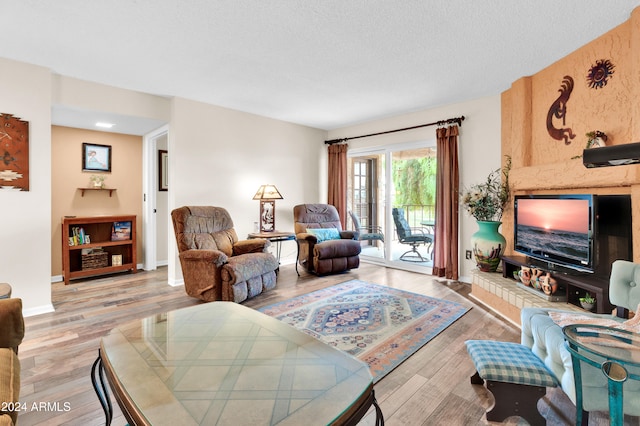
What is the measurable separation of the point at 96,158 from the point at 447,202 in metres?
5.35

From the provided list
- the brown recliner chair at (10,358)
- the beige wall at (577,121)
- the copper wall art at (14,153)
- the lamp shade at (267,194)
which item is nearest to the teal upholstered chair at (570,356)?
the beige wall at (577,121)

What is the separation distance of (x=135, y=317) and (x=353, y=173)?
4.36 meters

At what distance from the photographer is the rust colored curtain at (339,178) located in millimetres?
5727

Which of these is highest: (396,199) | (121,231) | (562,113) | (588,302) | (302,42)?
(302,42)

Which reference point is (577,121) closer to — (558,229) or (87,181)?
(558,229)

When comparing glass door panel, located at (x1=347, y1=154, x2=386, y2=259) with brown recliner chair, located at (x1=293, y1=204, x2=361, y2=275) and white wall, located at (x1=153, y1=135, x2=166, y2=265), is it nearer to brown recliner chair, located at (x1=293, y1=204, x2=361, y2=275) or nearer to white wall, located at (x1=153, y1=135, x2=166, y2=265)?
brown recliner chair, located at (x1=293, y1=204, x2=361, y2=275)

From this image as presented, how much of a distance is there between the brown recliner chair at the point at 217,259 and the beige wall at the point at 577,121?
9.84 feet

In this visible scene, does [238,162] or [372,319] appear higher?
[238,162]

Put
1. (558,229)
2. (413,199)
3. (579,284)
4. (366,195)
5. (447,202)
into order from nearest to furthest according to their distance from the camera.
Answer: (579,284), (558,229), (447,202), (413,199), (366,195)

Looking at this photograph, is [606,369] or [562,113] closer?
[606,369]

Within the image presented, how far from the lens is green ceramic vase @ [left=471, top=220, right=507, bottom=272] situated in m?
3.42

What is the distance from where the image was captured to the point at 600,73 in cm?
256

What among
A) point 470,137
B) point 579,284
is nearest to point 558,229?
point 579,284

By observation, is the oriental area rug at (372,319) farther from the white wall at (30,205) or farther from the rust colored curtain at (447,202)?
the white wall at (30,205)
